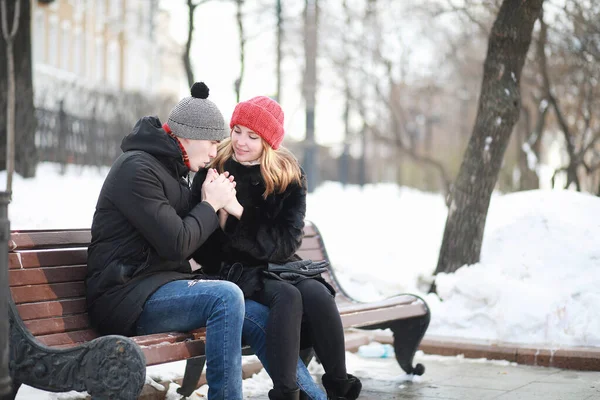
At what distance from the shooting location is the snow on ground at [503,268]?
22.8 ft

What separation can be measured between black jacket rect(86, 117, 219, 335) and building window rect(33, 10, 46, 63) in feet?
102

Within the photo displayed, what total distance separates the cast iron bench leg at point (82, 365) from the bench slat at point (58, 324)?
9 centimetres

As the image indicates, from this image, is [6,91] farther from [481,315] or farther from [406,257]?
[481,315]

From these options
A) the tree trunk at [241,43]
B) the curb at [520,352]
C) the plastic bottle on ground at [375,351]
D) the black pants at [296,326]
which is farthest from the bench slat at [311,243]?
the tree trunk at [241,43]

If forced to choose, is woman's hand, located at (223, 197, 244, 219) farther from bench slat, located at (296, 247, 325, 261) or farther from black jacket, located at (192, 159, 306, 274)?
bench slat, located at (296, 247, 325, 261)

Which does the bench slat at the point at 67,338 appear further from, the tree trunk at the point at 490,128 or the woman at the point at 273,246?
the tree trunk at the point at 490,128

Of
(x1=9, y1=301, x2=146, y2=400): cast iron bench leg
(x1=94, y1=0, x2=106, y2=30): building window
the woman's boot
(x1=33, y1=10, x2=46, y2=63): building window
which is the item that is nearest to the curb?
the woman's boot

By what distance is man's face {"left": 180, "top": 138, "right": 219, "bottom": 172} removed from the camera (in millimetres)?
4500

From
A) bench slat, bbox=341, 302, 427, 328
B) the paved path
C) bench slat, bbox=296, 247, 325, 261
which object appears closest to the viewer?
bench slat, bbox=341, 302, 427, 328

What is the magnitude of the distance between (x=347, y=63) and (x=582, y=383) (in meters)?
18.1

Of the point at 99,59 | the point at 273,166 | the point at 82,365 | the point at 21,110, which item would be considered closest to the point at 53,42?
the point at 99,59

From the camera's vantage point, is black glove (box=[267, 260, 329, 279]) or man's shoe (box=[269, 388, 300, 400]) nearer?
man's shoe (box=[269, 388, 300, 400])

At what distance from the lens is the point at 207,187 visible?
448 cm

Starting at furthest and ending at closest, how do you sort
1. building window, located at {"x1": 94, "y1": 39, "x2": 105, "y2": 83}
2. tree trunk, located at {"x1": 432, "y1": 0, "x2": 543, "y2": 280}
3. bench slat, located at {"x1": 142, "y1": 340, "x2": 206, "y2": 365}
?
building window, located at {"x1": 94, "y1": 39, "x2": 105, "y2": 83}, tree trunk, located at {"x1": 432, "y1": 0, "x2": 543, "y2": 280}, bench slat, located at {"x1": 142, "y1": 340, "x2": 206, "y2": 365}
